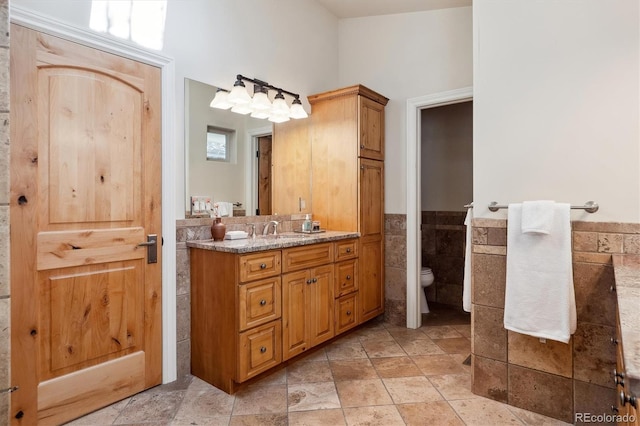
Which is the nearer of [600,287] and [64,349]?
[600,287]

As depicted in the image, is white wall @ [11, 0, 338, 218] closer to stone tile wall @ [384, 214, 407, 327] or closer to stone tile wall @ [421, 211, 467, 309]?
stone tile wall @ [384, 214, 407, 327]

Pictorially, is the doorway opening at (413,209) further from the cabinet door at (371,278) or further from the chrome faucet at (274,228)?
the chrome faucet at (274,228)

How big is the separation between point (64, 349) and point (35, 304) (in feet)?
0.96

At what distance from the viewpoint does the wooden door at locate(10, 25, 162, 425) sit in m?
1.71

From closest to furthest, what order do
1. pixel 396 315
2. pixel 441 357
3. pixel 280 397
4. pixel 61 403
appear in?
pixel 61 403 → pixel 280 397 → pixel 441 357 → pixel 396 315

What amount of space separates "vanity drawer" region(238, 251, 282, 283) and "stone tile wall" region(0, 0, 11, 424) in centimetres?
107

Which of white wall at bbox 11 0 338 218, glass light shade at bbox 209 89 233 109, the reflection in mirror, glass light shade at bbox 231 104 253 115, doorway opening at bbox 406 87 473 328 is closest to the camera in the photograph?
white wall at bbox 11 0 338 218

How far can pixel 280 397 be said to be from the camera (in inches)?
81.7

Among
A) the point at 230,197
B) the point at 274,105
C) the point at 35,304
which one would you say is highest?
the point at 274,105

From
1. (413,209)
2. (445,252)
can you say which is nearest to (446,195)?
(445,252)

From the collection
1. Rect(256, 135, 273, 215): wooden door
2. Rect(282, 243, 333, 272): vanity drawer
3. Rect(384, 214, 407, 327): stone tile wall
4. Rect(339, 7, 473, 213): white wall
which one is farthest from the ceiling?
Rect(282, 243, 333, 272): vanity drawer

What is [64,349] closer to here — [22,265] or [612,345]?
[22,265]

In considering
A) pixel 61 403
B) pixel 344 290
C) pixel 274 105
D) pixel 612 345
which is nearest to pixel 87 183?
pixel 61 403

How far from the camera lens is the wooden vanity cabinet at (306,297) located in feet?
7.69
